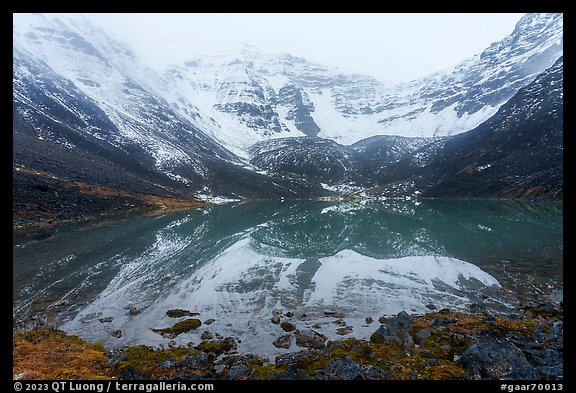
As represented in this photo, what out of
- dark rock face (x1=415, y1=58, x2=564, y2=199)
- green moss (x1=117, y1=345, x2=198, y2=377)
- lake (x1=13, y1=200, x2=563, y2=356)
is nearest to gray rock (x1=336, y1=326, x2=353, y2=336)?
lake (x1=13, y1=200, x2=563, y2=356)

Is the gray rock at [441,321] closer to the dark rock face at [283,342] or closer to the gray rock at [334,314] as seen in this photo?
the gray rock at [334,314]

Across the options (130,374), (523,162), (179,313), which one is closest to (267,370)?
(130,374)

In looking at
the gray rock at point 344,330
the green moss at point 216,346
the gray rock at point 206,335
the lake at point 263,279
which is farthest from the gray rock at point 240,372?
the gray rock at point 344,330

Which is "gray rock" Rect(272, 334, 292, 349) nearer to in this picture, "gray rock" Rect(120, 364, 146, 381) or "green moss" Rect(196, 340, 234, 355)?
"green moss" Rect(196, 340, 234, 355)

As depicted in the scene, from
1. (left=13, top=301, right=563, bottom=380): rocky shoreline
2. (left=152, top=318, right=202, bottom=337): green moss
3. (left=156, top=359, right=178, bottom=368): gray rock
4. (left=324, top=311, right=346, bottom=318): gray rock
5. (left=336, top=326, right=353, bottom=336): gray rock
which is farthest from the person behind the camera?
(left=324, top=311, right=346, bottom=318): gray rock

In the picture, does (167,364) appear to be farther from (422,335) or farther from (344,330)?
(422,335)

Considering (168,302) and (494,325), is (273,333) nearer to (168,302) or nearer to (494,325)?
(168,302)
